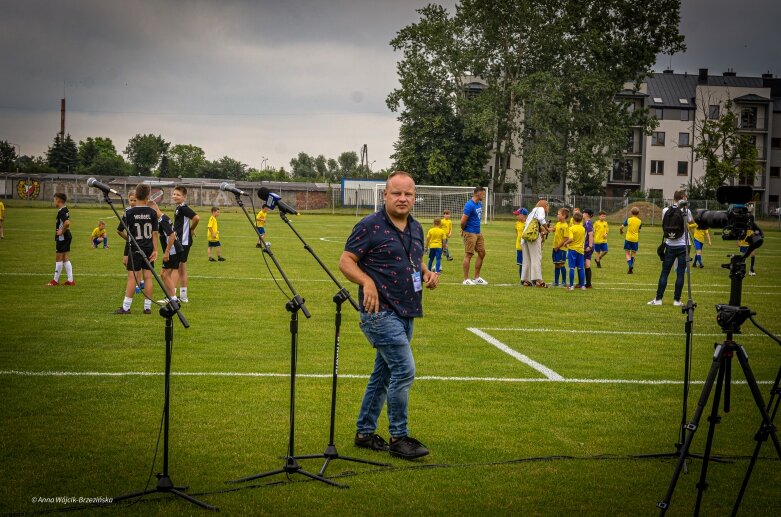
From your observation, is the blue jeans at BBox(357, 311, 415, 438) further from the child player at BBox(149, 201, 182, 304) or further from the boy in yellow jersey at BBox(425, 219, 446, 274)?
the boy in yellow jersey at BBox(425, 219, 446, 274)

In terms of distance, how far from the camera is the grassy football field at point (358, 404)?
5.88 metres

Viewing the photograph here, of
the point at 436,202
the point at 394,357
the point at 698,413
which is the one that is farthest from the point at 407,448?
the point at 436,202

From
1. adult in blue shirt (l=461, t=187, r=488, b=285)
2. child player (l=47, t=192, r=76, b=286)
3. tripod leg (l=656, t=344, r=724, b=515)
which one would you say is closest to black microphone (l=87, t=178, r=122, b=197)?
tripod leg (l=656, t=344, r=724, b=515)

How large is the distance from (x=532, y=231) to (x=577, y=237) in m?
1.17

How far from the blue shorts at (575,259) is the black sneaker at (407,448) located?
14449mm

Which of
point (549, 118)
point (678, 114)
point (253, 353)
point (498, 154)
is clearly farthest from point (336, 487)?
point (678, 114)

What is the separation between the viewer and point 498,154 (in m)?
72.9

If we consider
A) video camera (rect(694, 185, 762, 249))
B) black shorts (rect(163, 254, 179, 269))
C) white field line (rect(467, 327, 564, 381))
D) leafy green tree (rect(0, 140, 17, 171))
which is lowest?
white field line (rect(467, 327, 564, 381))

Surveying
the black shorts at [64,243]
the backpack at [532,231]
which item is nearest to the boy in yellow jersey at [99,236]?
the black shorts at [64,243]

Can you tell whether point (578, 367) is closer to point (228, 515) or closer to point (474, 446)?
point (474, 446)

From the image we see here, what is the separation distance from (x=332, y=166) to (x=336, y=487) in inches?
6774

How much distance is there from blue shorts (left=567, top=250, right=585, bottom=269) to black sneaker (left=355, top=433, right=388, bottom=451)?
563 inches

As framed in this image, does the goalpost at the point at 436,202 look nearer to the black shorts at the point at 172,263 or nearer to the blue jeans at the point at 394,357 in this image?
the black shorts at the point at 172,263

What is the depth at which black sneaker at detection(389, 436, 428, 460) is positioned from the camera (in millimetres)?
6633
